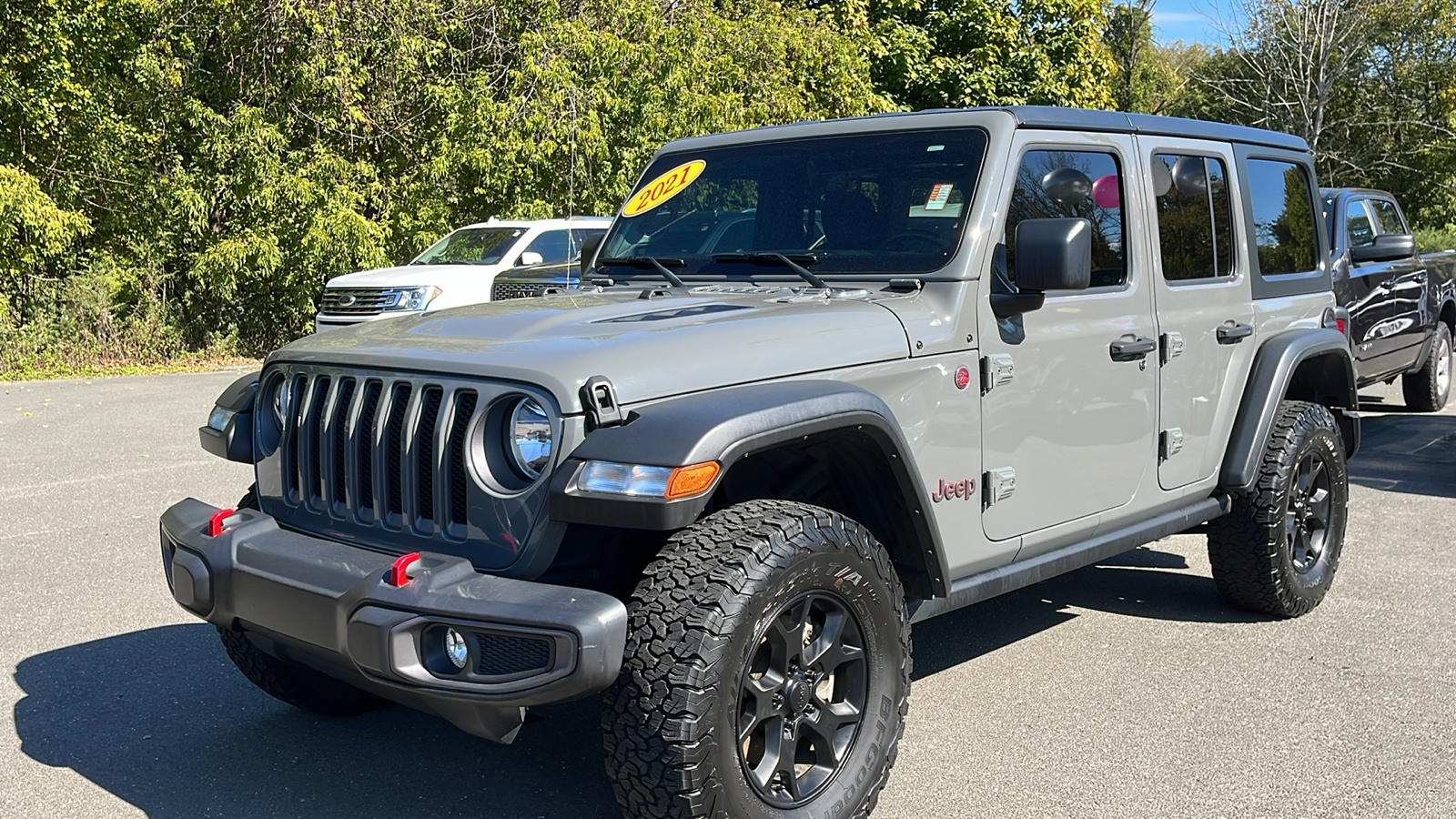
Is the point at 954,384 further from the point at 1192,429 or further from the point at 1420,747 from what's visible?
the point at 1420,747

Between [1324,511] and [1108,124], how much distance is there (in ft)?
6.83

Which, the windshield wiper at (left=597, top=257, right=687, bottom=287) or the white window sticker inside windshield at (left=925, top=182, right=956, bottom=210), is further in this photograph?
the windshield wiper at (left=597, top=257, right=687, bottom=287)

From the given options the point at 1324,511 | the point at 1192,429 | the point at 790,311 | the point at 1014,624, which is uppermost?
the point at 790,311

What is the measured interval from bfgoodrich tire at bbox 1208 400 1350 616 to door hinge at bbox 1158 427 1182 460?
56cm

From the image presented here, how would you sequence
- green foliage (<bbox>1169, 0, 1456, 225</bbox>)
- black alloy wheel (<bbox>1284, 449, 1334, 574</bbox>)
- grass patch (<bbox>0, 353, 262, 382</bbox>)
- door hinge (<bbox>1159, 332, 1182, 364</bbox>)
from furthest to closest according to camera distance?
green foliage (<bbox>1169, 0, 1456, 225</bbox>) < grass patch (<bbox>0, 353, 262, 382</bbox>) < black alloy wheel (<bbox>1284, 449, 1334, 574</bbox>) < door hinge (<bbox>1159, 332, 1182, 364</bbox>)

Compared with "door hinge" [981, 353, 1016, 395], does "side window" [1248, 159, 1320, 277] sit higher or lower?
higher

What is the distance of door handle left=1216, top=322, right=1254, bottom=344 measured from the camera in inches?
188

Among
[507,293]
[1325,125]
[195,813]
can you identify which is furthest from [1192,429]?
[1325,125]

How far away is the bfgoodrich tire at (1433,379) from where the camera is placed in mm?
11016

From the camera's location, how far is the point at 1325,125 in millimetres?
36906

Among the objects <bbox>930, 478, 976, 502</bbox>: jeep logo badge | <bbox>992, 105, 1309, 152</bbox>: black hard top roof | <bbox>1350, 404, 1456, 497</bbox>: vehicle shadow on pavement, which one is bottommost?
<bbox>1350, 404, 1456, 497</bbox>: vehicle shadow on pavement

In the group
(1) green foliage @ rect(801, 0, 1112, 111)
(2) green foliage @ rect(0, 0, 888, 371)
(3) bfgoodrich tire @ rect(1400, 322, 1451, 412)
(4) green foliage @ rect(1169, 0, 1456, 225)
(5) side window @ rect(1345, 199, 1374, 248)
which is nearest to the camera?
(5) side window @ rect(1345, 199, 1374, 248)

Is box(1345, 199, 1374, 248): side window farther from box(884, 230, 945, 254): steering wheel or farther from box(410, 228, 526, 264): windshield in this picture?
box(410, 228, 526, 264): windshield

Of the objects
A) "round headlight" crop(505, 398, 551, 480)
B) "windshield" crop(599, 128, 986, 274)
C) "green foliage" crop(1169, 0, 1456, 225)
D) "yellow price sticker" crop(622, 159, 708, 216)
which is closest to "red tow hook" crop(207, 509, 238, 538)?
"round headlight" crop(505, 398, 551, 480)
